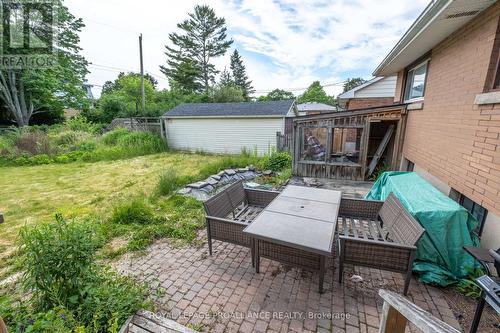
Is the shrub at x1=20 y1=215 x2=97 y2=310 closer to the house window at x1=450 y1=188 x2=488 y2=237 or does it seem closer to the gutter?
the house window at x1=450 y1=188 x2=488 y2=237

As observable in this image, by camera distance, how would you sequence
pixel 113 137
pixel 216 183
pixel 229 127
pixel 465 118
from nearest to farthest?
pixel 465 118, pixel 216 183, pixel 229 127, pixel 113 137

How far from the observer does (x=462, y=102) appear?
10.9ft

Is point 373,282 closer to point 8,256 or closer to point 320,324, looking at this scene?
point 320,324

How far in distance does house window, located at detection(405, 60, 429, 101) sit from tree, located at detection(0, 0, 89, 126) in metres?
22.0

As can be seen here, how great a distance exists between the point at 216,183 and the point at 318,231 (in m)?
4.75

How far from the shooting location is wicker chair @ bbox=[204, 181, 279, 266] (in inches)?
121

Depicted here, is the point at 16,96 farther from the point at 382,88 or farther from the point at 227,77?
the point at 227,77

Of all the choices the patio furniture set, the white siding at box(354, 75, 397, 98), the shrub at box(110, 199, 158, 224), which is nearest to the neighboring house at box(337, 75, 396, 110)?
the white siding at box(354, 75, 397, 98)

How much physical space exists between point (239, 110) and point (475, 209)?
461 inches

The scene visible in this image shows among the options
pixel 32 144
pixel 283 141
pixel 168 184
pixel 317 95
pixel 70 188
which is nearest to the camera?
pixel 168 184

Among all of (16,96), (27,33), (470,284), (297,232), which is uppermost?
(27,33)

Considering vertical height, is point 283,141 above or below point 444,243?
above

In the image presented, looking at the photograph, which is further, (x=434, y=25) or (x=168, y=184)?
(x=168, y=184)

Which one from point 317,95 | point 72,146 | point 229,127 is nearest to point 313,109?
point 229,127
